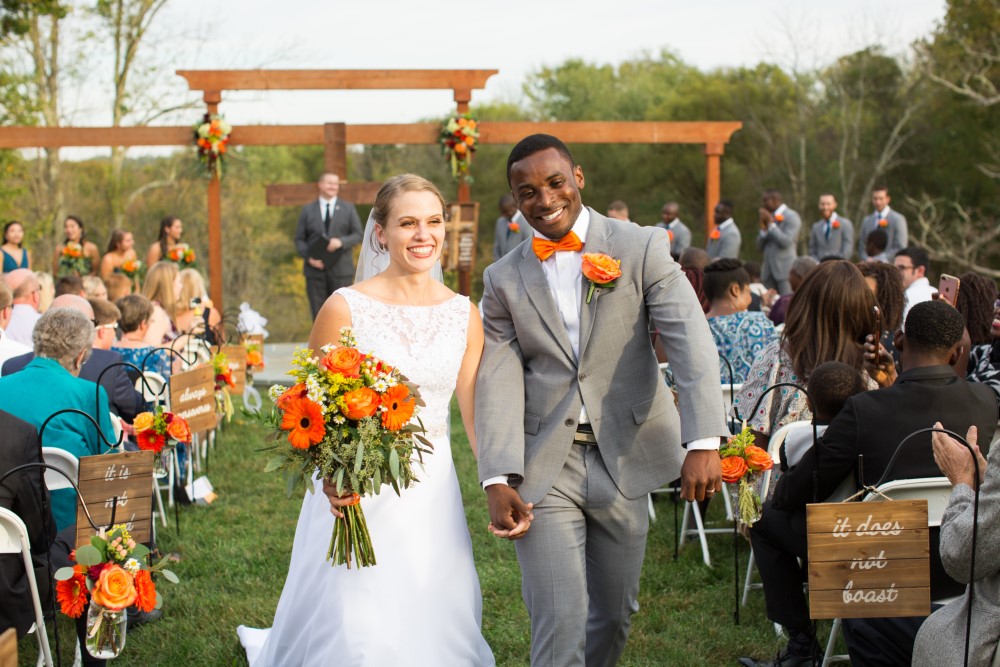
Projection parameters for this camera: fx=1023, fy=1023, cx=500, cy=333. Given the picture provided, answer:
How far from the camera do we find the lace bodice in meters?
3.99

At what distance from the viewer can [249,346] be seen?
9695 millimetres

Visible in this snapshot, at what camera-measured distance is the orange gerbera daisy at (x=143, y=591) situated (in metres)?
3.42

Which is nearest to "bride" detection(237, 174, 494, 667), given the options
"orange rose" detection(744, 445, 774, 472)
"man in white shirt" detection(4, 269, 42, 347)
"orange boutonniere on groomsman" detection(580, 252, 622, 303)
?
"orange boutonniere on groomsman" detection(580, 252, 622, 303)

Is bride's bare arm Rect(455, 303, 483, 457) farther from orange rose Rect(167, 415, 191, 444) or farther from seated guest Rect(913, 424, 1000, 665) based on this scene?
orange rose Rect(167, 415, 191, 444)

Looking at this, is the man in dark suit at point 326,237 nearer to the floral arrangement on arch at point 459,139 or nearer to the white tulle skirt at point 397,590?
the floral arrangement on arch at point 459,139

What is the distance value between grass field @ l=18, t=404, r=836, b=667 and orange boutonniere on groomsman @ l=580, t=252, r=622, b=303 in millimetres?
2104

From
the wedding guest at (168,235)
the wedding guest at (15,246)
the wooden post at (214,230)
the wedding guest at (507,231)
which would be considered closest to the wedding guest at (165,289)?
the wedding guest at (168,235)

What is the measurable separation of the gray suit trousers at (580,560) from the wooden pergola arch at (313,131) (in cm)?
1107

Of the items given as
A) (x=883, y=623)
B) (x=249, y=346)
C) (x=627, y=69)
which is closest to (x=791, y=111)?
(x=627, y=69)

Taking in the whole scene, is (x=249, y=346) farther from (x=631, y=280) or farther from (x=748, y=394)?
(x=631, y=280)

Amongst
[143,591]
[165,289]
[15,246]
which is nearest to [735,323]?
[143,591]

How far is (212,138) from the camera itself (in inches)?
573

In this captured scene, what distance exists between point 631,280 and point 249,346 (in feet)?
22.3

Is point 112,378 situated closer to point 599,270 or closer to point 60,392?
point 60,392
